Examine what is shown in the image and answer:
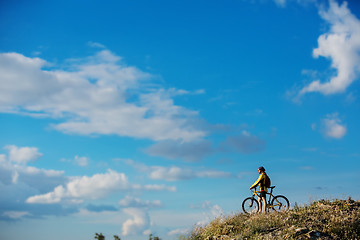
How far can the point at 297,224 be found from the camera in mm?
15086


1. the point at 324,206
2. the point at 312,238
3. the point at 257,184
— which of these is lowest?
the point at 312,238

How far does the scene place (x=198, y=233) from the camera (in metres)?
17.8

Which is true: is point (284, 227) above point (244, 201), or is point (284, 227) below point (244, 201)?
below

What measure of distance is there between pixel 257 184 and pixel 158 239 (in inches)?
317

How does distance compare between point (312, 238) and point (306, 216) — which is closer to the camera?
point (312, 238)

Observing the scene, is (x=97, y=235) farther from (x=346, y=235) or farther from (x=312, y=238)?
(x=346, y=235)

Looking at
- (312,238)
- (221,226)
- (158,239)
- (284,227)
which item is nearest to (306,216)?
(284,227)

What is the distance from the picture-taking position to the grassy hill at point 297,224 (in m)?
13.8

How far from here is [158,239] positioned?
12.3 m

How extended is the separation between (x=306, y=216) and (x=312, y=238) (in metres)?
2.92

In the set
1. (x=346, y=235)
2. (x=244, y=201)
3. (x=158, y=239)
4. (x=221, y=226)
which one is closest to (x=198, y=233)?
(x=221, y=226)

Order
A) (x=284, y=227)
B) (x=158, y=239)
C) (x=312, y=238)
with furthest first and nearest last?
(x=284, y=227) < (x=312, y=238) < (x=158, y=239)

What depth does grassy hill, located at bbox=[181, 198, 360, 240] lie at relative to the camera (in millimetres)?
13844

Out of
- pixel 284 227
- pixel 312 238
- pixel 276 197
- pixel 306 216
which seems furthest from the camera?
pixel 276 197
